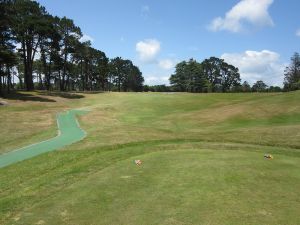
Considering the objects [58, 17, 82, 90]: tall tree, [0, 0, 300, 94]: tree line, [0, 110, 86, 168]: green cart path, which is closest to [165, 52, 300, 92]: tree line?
[0, 0, 300, 94]: tree line

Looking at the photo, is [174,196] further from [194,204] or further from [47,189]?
[47,189]

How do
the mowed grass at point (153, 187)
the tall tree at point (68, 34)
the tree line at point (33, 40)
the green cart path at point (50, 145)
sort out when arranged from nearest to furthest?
the mowed grass at point (153, 187) < the green cart path at point (50, 145) < the tree line at point (33, 40) < the tall tree at point (68, 34)

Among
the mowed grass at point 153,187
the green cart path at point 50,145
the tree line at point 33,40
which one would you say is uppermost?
the tree line at point 33,40

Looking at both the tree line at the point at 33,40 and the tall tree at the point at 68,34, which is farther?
the tall tree at the point at 68,34

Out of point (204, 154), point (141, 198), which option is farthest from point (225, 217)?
point (204, 154)

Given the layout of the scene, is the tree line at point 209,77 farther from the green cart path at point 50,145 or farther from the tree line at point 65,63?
the green cart path at point 50,145

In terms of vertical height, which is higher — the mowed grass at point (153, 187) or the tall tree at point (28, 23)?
the tall tree at point (28, 23)

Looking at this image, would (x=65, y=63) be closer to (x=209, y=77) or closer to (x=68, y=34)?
(x=68, y=34)

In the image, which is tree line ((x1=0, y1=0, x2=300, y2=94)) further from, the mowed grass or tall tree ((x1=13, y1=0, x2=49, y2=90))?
the mowed grass

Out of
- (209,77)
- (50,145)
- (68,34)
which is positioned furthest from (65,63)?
(209,77)

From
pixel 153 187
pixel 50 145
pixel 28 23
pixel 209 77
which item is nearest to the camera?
pixel 153 187

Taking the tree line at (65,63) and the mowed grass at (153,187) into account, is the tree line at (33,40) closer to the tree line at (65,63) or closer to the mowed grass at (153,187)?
the tree line at (65,63)

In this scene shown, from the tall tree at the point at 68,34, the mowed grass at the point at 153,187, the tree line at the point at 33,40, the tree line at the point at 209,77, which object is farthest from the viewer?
the tree line at the point at 209,77

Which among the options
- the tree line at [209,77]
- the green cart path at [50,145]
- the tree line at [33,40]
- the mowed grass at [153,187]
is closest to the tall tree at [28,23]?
the tree line at [33,40]
